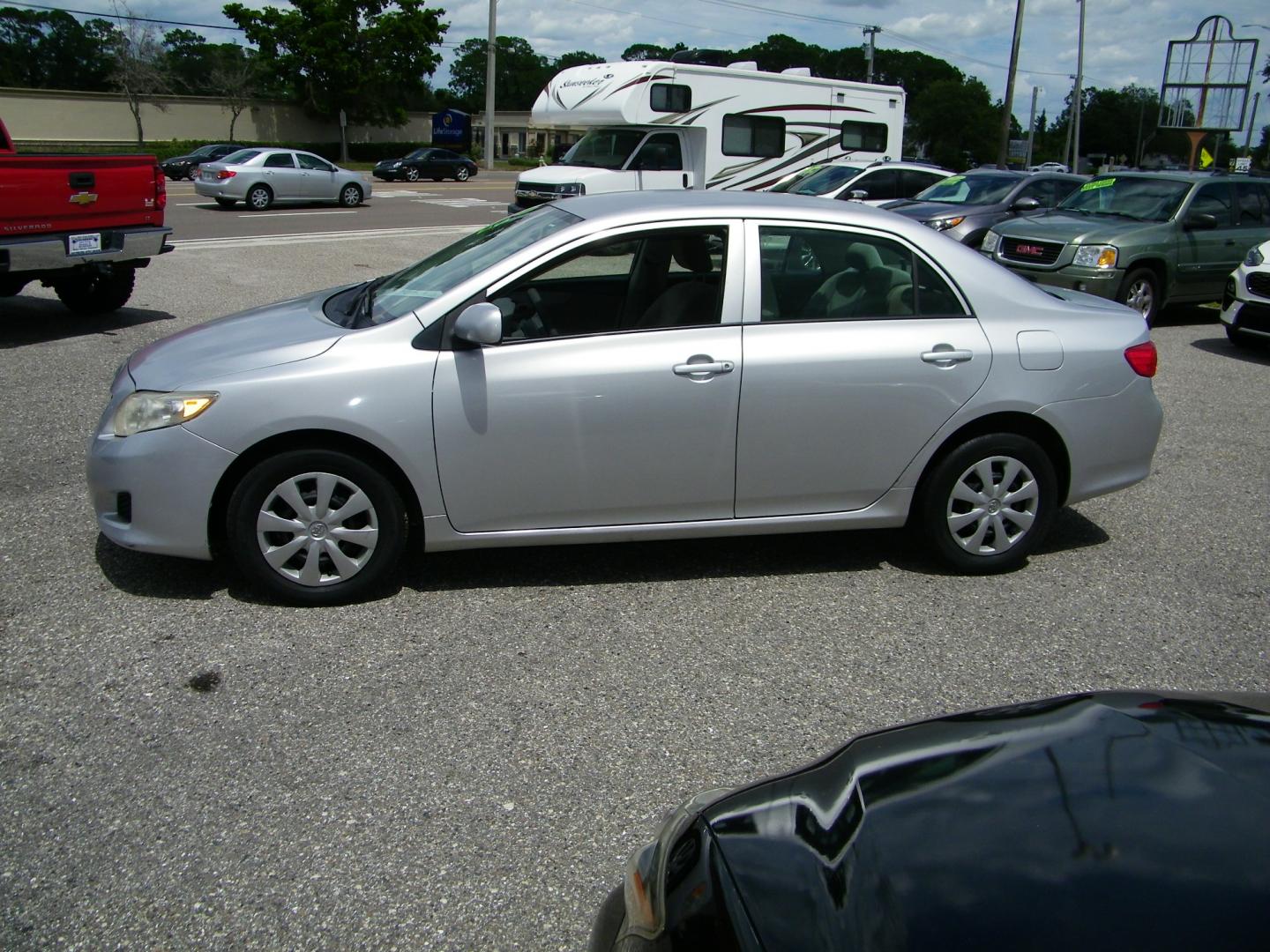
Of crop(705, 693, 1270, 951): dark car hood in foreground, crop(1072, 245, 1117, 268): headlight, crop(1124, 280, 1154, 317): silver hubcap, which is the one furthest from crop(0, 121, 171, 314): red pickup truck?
crop(1124, 280, 1154, 317): silver hubcap

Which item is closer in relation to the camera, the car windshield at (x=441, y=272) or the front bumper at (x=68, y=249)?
the car windshield at (x=441, y=272)

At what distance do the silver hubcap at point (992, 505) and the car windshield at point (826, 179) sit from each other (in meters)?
13.3

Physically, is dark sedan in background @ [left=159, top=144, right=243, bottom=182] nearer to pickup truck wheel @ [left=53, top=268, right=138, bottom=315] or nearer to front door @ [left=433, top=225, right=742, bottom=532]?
pickup truck wheel @ [left=53, top=268, right=138, bottom=315]

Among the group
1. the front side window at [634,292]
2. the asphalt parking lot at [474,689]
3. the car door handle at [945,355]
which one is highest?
the front side window at [634,292]

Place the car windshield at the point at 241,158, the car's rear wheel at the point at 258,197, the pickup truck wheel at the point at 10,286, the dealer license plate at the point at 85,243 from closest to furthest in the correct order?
the dealer license plate at the point at 85,243 < the pickup truck wheel at the point at 10,286 < the car windshield at the point at 241,158 < the car's rear wheel at the point at 258,197

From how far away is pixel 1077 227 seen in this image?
482 inches

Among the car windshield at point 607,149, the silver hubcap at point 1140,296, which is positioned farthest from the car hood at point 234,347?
the car windshield at point 607,149

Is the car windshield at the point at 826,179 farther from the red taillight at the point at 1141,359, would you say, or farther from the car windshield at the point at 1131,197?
the red taillight at the point at 1141,359

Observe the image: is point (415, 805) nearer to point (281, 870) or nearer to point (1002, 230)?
point (281, 870)

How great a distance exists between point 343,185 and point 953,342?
1025 inches

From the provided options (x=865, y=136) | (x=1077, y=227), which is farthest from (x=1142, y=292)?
(x=865, y=136)

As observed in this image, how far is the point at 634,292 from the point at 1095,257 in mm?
8605

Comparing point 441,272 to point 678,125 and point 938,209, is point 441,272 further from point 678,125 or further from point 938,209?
point 678,125

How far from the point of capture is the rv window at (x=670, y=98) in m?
19.5
